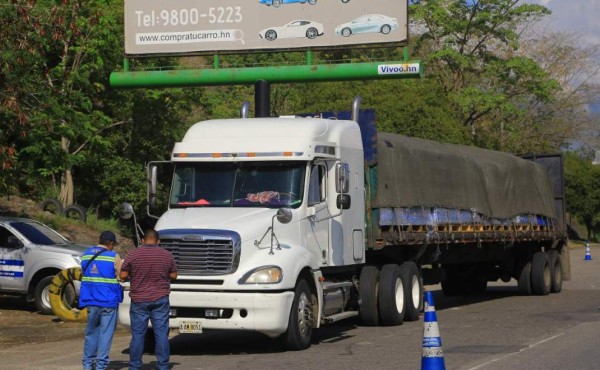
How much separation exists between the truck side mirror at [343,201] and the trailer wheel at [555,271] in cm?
1253

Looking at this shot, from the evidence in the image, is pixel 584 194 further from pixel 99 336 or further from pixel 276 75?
pixel 99 336

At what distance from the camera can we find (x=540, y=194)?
25828 millimetres

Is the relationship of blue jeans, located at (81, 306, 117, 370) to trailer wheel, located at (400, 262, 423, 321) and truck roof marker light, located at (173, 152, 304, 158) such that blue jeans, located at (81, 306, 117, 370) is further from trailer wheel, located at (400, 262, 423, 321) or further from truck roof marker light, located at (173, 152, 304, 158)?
trailer wheel, located at (400, 262, 423, 321)

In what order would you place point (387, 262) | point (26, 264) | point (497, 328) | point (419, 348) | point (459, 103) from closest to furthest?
point (419, 348) < point (497, 328) < point (387, 262) < point (26, 264) < point (459, 103)

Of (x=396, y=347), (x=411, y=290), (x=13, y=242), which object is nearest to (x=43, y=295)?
(x=13, y=242)

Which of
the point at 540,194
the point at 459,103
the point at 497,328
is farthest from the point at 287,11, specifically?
the point at 459,103

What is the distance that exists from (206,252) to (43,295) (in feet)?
24.4

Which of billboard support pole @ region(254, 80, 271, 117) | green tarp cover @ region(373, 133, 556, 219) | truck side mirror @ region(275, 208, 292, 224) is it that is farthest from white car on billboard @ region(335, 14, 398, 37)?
truck side mirror @ region(275, 208, 292, 224)

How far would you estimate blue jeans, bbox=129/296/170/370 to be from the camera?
38.9 ft

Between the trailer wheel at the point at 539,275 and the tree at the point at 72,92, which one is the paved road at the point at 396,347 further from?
the tree at the point at 72,92

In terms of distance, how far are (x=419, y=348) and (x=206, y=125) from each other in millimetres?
4542

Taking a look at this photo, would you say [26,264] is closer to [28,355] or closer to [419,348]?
[28,355]

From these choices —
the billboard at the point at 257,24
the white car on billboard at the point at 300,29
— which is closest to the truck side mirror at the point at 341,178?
the billboard at the point at 257,24

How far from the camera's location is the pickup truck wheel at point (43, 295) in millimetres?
20328
